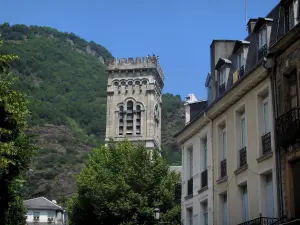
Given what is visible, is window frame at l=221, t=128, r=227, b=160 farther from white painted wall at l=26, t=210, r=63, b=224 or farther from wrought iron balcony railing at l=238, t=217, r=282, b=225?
white painted wall at l=26, t=210, r=63, b=224

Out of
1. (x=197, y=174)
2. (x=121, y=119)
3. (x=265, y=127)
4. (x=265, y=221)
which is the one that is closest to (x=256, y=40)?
(x=265, y=127)

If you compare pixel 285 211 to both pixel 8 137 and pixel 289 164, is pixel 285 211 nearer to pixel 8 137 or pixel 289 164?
pixel 289 164

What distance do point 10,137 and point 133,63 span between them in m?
76.5

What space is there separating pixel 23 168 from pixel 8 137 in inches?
95.3

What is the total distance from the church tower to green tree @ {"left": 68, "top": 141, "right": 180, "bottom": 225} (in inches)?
2061

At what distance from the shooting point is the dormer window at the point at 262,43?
2185 centimetres

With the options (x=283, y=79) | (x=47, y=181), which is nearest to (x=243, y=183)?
(x=283, y=79)

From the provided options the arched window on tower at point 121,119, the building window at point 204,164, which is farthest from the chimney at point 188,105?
the arched window on tower at point 121,119

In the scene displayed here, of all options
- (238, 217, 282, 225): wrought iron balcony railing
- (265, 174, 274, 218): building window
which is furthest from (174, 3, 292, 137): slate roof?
(238, 217, 282, 225): wrought iron balcony railing

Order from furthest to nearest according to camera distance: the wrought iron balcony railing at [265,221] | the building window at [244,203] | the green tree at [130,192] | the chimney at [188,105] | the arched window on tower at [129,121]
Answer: the arched window on tower at [129,121] → the green tree at [130,192] → the chimney at [188,105] → the building window at [244,203] → the wrought iron balcony railing at [265,221]

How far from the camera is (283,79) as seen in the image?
19453mm

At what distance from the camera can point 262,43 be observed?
73.1 feet

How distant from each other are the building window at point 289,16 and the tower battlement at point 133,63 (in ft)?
263

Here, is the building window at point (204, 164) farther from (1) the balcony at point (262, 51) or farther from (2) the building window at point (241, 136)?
(1) the balcony at point (262, 51)
